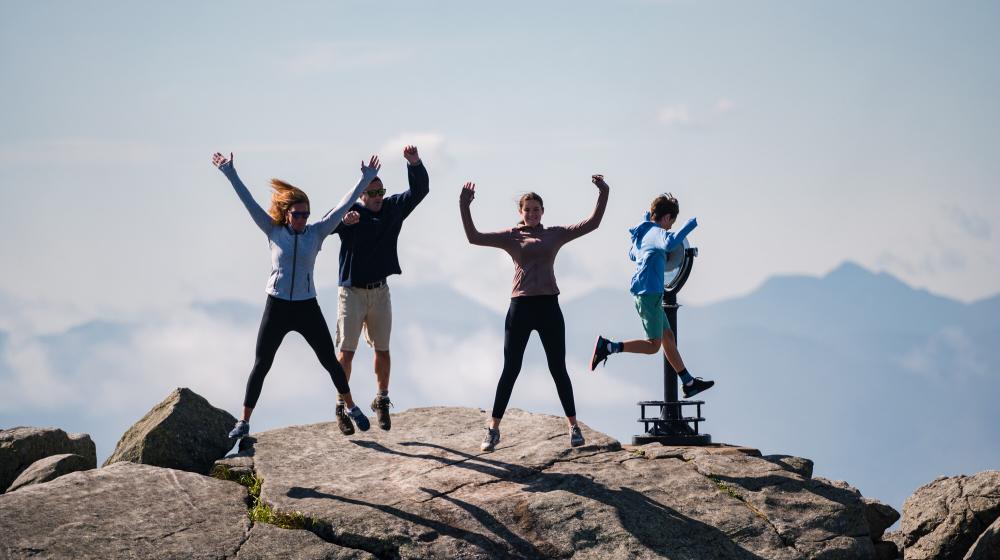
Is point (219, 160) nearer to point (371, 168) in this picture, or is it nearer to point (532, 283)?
point (371, 168)

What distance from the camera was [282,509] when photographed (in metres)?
11.2

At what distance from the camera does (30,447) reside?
45.2ft

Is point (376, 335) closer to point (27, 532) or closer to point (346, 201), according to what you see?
point (346, 201)

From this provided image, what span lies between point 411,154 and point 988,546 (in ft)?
28.7

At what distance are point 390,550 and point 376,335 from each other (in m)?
3.21

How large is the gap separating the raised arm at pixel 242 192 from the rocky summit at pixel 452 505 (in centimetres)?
290

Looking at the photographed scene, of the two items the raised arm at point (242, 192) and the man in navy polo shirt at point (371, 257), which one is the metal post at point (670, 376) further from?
the raised arm at point (242, 192)

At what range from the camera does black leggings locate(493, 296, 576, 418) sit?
39.3 feet

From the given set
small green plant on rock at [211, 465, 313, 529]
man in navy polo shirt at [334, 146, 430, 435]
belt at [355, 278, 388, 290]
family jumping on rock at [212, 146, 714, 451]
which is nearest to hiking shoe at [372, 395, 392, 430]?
family jumping on rock at [212, 146, 714, 451]

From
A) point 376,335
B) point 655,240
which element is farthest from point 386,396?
point 655,240

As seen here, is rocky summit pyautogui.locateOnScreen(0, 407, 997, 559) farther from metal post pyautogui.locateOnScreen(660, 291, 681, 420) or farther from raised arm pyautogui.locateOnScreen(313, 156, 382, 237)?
raised arm pyautogui.locateOnScreen(313, 156, 382, 237)

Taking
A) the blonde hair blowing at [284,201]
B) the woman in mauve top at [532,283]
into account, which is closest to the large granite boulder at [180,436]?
the blonde hair blowing at [284,201]

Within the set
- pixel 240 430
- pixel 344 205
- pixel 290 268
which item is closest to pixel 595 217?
pixel 344 205

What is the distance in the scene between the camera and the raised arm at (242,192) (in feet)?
38.9
